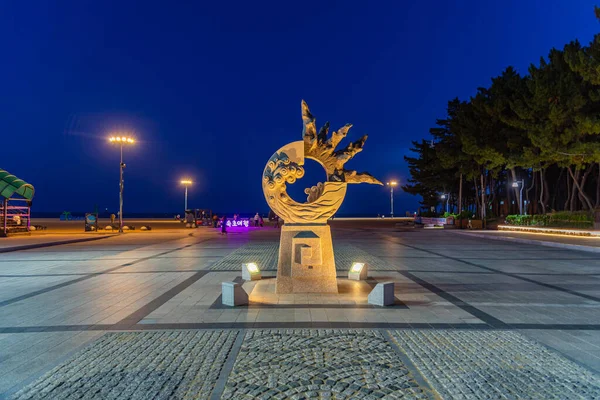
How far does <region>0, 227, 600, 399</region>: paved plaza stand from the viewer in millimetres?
3949

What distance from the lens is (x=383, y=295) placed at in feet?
23.5

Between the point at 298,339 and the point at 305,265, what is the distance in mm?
3111

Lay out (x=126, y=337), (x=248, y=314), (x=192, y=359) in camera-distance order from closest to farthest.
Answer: (x=192, y=359), (x=126, y=337), (x=248, y=314)

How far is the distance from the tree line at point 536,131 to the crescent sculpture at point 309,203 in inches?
772

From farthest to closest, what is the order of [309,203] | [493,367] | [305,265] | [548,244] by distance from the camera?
[548,244]
[309,203]
[305,265]
[493,367]

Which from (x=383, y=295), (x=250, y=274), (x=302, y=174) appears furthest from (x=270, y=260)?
(x=383, y=295)

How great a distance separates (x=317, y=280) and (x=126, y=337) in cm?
402

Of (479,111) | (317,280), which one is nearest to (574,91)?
(479,111)

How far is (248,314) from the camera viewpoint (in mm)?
6672

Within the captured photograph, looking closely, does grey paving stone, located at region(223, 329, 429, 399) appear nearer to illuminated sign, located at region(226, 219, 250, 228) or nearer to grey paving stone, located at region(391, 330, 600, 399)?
grey paving stone, located at region(391, 330, 600, 399)

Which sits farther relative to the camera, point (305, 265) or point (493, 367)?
point (305, 265)

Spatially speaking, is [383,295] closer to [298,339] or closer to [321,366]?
[298,339]

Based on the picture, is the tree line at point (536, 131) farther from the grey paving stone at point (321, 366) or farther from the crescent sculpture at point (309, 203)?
the grey paving stone at point (321, 366)

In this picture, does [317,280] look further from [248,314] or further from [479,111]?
[479,111]
